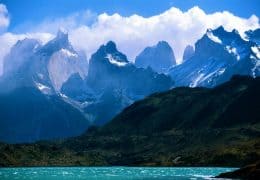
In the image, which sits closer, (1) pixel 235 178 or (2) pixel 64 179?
(1) pixel 235 178

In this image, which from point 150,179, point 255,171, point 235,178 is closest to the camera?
point 255,171

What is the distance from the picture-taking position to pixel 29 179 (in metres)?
174

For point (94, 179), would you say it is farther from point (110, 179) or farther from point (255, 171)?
point (255, 171)

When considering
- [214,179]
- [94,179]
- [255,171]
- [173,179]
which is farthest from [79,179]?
[255,171]

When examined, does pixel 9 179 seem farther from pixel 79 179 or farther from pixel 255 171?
pixel 255 171

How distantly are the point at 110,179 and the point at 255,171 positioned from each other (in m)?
50.2

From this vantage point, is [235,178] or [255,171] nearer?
[255,171]

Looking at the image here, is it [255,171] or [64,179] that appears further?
[64,179]

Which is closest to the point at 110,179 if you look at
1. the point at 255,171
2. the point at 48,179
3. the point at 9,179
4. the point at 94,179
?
the point at 94,179

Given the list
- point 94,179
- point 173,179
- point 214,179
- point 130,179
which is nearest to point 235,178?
point 214,179

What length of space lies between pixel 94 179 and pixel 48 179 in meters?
15.4

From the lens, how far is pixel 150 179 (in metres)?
176

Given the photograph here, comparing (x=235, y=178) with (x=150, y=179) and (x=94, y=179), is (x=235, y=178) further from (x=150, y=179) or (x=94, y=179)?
(x=94, y=179)

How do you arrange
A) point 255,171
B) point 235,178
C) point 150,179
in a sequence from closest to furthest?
point 255,171
point 235,178
point 150,179
